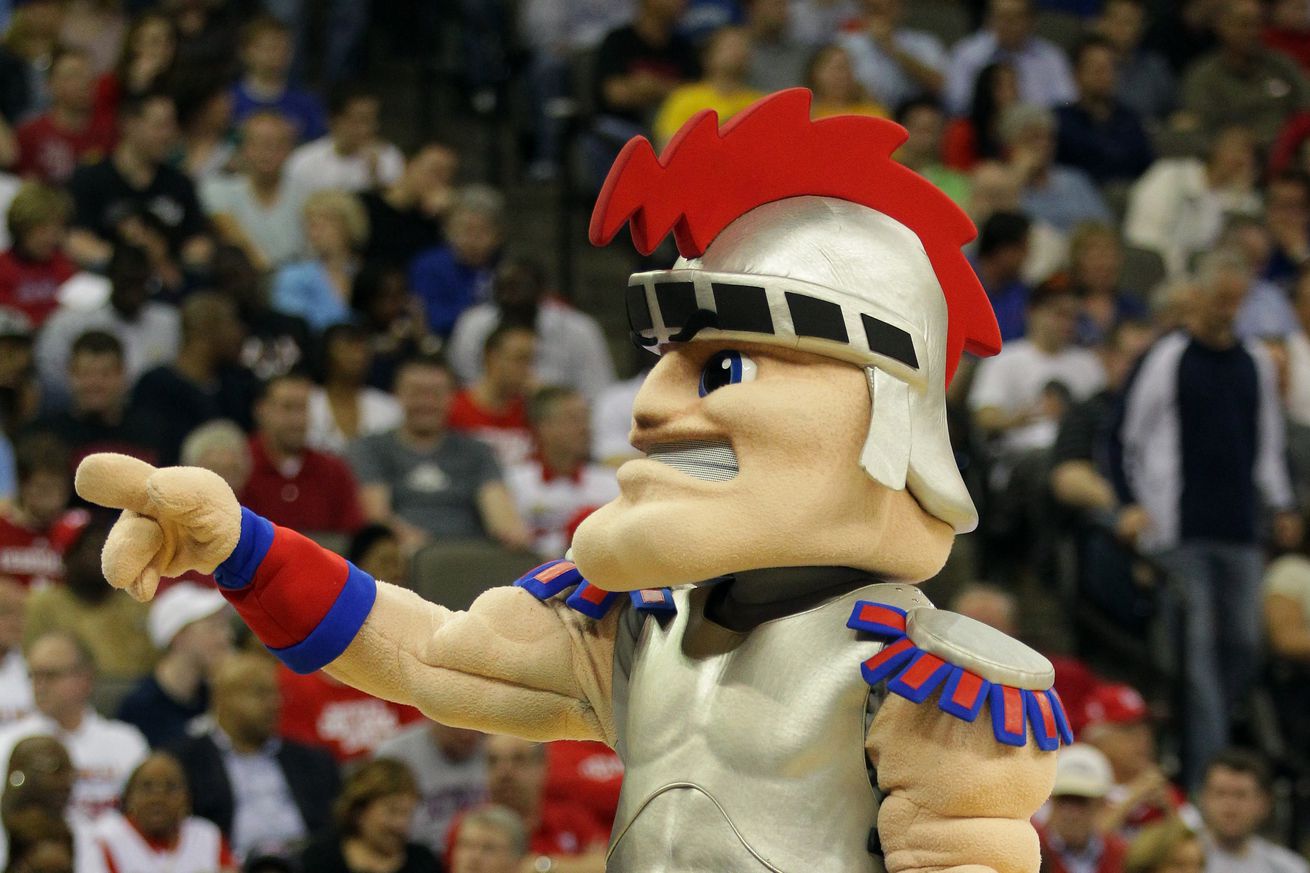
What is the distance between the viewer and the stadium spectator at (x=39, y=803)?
5.31 metres

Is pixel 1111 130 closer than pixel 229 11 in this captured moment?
No

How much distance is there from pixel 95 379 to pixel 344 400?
101 centimetres

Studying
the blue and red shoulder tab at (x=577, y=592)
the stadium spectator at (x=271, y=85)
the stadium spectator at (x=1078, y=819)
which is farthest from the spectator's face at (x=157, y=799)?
the stadium spectator at (x=271, y=85)

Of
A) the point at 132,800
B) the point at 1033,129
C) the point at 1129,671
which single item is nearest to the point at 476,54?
the point at 1033,129

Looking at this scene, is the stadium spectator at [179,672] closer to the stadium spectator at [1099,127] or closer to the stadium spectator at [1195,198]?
the stadium spectator at [1195,198]

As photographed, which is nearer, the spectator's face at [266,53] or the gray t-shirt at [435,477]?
the gray t-shirt at [435,477]

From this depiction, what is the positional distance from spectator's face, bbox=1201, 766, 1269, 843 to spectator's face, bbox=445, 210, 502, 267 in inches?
143

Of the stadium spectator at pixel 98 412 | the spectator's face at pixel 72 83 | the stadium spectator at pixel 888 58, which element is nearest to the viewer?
the stadium spectator at pixel 98 412

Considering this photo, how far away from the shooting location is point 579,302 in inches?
385

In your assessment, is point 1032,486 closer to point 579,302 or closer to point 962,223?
point 579,302

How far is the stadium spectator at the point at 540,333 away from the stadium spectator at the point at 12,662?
2.42 meters

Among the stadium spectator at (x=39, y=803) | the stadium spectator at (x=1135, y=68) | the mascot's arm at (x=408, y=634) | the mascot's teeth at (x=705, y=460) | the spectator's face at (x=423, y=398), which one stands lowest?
the stadium spectator at (x=1135, y=68)

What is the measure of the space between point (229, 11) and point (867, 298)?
23.6 feet

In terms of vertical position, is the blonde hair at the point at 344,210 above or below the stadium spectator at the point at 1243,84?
above
